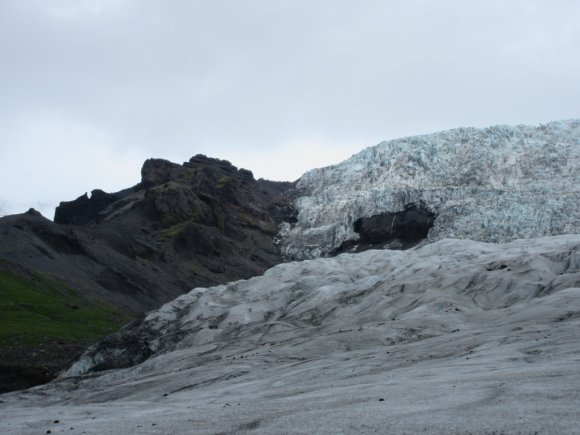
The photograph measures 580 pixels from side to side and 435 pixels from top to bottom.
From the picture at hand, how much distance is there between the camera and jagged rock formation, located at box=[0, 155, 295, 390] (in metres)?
87.4

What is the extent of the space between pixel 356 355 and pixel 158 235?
88492mm

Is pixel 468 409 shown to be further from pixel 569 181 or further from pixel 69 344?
pixel 569 181

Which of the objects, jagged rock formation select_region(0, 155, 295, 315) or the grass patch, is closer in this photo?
the grass patch

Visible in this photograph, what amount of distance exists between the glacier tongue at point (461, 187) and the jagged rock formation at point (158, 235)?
979cm

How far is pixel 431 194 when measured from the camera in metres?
124

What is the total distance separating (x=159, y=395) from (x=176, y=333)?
69.7ft

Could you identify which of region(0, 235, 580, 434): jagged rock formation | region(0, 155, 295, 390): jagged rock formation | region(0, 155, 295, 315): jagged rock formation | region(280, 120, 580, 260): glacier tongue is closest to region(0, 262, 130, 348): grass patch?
region(0, 155, 295, 390): jagged rock formation

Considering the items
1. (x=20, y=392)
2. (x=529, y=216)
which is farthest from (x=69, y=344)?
(x=529, y=216)

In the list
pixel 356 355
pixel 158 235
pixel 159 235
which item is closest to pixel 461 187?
pixel 159 235

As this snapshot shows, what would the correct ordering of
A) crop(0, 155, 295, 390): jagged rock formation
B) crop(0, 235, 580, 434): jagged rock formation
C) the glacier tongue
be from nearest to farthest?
crop(0, 235, 580, 434): jagged rock formation < crop(0, 155, 295, 390): jagged rock formation < the glacier tongue

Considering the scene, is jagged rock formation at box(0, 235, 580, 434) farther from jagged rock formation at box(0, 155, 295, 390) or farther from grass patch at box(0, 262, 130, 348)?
jagged rock formation at box(0, 155, 295, 390)

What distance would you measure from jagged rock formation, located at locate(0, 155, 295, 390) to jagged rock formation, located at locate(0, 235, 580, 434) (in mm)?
28368

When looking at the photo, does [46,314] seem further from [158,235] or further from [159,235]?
[159,235]

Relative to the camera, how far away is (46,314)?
2394 inches
